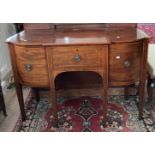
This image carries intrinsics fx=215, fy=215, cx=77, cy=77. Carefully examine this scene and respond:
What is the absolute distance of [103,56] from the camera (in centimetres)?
138

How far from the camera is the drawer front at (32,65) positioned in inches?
55.0

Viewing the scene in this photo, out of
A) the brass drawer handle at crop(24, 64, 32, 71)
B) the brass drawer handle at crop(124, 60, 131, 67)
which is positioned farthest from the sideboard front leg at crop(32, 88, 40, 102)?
the brass drawer handle at crop(124, 60, 131, 67)

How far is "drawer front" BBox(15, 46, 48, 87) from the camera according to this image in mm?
1397

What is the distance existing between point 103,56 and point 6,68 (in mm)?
1438

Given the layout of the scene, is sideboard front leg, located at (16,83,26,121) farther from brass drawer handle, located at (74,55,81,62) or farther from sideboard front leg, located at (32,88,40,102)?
brass drawer handle, located at (74,55,81,62)

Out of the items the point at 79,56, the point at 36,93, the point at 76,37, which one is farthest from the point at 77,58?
the point at 36,93

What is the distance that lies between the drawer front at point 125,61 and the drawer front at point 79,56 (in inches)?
3.4

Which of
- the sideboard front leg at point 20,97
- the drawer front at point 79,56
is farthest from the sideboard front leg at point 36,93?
the drawer front at point 79,56

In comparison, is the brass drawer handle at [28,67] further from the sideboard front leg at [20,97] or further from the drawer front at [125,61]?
the drawer front at [125,61]

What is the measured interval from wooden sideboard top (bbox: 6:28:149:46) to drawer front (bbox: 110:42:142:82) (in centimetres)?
5

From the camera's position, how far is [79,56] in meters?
1.38
